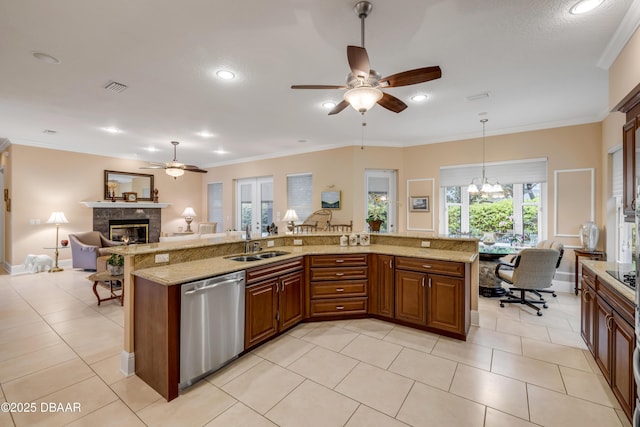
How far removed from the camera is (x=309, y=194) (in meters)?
6.92

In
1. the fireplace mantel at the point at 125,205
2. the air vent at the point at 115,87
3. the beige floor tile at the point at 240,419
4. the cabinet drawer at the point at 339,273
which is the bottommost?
the beige floor tile at the point at 240,419

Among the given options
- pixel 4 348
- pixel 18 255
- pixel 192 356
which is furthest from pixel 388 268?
pixel 18 255

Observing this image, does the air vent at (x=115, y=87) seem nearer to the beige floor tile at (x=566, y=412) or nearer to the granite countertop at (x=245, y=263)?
the granite countertop at (x=245, y=263)

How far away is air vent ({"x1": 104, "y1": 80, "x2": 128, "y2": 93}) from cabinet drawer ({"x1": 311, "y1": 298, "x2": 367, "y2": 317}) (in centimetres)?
352

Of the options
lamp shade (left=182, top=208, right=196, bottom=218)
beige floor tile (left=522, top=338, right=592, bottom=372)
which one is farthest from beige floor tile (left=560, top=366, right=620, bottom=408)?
lamp shade (left=182, top=208, right=196, bottom=218)

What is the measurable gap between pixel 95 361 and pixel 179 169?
4229 mm

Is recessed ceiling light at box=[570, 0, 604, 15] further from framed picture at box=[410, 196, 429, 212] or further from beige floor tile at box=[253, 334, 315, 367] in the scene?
framed picture at box=[410, 196, 429, 212]

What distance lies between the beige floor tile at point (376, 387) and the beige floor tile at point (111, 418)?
4.73 feet

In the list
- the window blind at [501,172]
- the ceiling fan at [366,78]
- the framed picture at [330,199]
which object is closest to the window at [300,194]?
the framed picture at [330,199]

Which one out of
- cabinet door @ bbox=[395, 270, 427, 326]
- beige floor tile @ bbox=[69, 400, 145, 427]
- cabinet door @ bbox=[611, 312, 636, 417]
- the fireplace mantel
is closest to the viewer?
cabinet door @ bbox=[611, 312, 636, 417]

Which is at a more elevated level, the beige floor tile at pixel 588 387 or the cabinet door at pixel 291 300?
the cabinet door at pixel 291 300

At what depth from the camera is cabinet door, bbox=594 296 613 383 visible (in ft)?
6.84

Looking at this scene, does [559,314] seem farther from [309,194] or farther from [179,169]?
[179,169]

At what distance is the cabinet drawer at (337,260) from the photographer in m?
3.39
